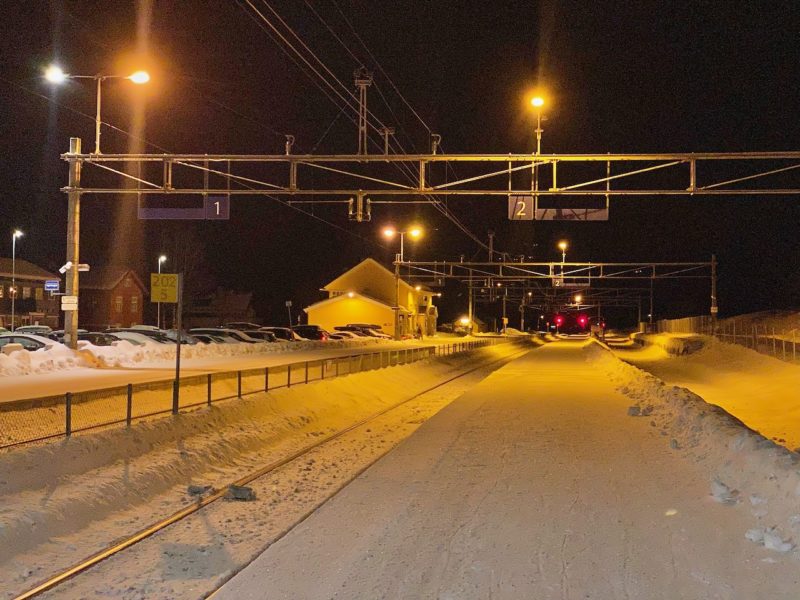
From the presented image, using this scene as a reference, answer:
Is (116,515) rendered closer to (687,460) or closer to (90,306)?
(687,460)

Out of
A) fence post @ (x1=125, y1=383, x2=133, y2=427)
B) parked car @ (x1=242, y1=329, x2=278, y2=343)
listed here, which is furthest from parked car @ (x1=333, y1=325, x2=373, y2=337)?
fence post @ (x1=125, y1=383, x2=133, y2=427)

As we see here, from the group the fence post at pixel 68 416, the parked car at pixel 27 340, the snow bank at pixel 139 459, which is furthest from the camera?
the parked car at pixel 27 340

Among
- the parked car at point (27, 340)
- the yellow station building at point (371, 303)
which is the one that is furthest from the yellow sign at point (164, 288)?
the yellow station building at point (371, 303)

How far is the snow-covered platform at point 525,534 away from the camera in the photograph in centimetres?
632

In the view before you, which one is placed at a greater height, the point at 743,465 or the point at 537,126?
the point at 537,126

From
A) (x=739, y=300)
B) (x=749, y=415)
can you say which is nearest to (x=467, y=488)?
(x=749, y=415)

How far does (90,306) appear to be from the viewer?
8231 cm

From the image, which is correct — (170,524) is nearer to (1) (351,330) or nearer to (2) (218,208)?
(2) (218,208)

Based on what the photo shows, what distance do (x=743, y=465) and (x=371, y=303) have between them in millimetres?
79559

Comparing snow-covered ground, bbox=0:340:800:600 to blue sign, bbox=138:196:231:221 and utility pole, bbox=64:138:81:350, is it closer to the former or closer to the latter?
blue sign, bbox=138:196:231:221

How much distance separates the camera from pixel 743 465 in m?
9.45

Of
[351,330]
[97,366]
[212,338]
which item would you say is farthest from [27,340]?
[351,330]

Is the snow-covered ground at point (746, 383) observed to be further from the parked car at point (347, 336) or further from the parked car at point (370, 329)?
the parked car at point (370, 329)

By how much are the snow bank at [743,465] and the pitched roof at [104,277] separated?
74743 mm
